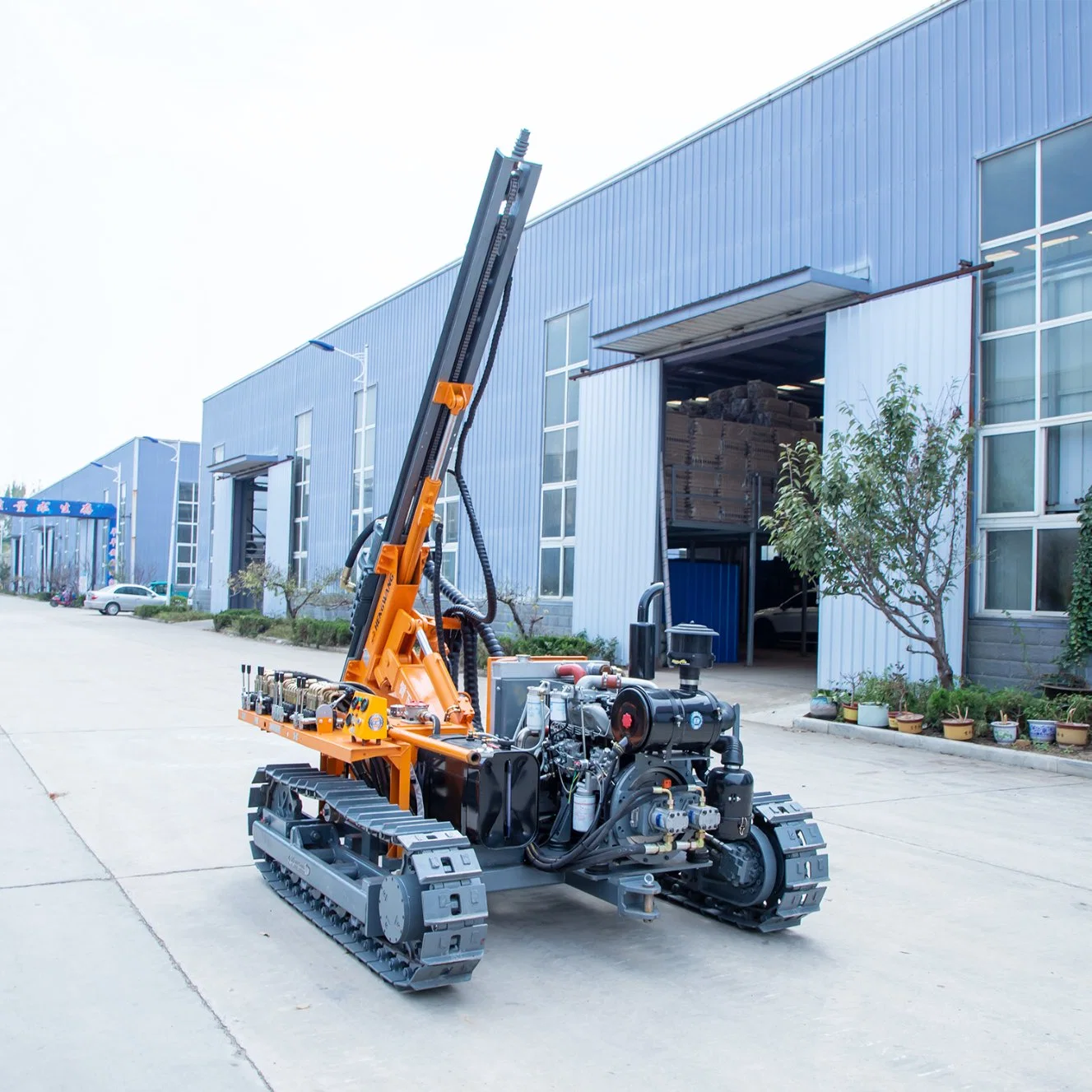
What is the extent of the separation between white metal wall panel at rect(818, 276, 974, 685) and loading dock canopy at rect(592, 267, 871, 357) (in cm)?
41

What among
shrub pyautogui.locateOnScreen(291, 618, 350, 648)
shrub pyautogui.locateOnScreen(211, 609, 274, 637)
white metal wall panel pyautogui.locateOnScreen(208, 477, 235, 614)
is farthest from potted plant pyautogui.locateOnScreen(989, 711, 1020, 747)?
white metal wall panel pyautogui.locateOnScreen(208, 477, 235, 614)

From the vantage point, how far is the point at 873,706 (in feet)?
44.5

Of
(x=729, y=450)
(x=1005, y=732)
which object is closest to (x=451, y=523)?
(x=729, y=450)

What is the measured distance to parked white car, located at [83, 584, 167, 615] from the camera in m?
49.2

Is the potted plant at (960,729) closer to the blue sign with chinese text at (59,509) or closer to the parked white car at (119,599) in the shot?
the parked white car at (119,599)

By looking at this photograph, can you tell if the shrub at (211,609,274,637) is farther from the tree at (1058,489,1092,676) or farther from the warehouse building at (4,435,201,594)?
the tree at (1058,489,1092,676)

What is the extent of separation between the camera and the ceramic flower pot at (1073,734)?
11.6 m

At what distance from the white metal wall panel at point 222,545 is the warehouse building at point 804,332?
1691 cm

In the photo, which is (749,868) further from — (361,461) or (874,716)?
(361,461)

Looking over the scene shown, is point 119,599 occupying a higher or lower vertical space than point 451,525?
lower

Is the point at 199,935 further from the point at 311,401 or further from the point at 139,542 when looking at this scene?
the point at 139,542

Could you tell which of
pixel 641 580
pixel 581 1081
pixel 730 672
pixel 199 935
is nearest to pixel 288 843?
pixel 199 935

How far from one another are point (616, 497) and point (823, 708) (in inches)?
287

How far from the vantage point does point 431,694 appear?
6.18 meters
